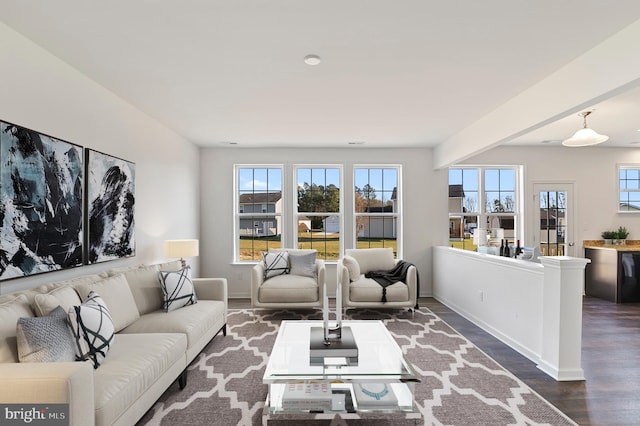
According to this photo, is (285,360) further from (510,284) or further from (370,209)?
(370,209)

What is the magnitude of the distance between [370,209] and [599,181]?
13.1ft

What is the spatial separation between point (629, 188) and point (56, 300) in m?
8.07

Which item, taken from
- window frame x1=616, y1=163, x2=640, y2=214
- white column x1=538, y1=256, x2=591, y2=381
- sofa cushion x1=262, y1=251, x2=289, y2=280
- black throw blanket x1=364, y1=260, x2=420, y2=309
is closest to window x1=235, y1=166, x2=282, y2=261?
sofa cushion x1=262, y1=251, x2=289, y2=280

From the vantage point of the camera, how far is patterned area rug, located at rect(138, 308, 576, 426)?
219 centimetres

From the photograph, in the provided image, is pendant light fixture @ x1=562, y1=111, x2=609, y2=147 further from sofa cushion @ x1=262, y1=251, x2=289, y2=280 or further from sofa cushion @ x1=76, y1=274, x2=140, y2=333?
sofa cushion @ x1=76, y1=274, x2=140, y2=333

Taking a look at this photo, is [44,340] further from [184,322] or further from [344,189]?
[344,189]

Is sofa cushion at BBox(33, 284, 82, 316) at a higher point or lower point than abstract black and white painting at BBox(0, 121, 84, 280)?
lower

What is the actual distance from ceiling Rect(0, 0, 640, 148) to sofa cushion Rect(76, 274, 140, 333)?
1706 millimetres

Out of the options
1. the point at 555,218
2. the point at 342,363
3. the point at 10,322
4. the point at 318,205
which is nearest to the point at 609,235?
the point at 555,218

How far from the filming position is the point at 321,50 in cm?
236

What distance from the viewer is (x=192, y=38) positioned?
7.22 ft

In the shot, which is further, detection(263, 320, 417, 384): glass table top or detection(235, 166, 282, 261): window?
detection(235, 166, 282, 261): window

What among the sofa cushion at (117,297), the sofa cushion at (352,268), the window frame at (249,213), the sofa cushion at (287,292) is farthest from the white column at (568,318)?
the window frame at (249,213)

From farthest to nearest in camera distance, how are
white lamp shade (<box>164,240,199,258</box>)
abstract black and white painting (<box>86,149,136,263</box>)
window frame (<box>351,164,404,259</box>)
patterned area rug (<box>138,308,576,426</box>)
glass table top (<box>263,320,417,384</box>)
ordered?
window frame (<box>351,164,404,259</box>), white lamp shade (<box>164,240,199,258</box>), abstract black and white painting (<box>86,149,136,263</box>), patterned area rug (<box>138,308,576,426</box>), glass table top (<box>263,320,417,384</box>)
